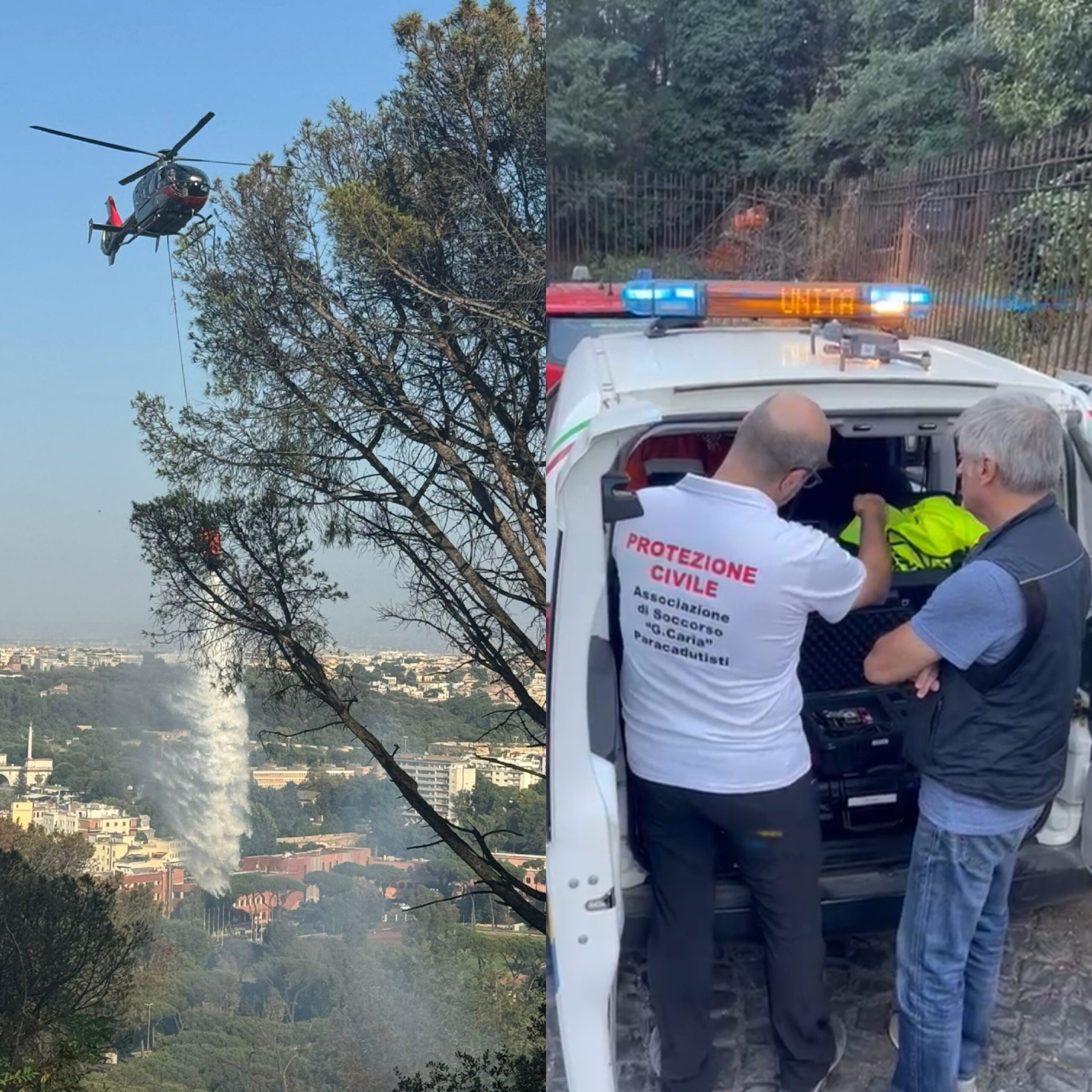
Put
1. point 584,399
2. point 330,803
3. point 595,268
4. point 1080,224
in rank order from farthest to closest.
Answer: point 330,803 → point 595,268 → point 1080,224 → point 584,399

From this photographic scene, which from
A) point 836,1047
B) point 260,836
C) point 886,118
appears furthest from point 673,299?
point 260,836

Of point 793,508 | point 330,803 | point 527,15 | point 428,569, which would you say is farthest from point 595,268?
point 330,803

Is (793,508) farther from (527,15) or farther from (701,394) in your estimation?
(527,15)

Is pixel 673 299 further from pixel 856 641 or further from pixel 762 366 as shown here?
pixel 856 641

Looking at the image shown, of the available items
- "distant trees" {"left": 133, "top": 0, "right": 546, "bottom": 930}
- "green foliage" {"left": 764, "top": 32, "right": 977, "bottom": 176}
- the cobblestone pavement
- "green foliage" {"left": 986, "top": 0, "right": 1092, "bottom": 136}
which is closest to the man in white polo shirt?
the cobblestone pavement

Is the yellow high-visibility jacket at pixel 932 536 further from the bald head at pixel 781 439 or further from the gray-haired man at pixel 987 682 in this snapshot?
the bald head at pixel 781 439

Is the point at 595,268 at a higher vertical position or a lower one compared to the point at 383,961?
higher

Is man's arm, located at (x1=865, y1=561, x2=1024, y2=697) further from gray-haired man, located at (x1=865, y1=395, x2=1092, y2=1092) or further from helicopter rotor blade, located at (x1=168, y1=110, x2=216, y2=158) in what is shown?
helicopter rotor blade, located at (x1=168, y1=110, x2=216, y2=158)
